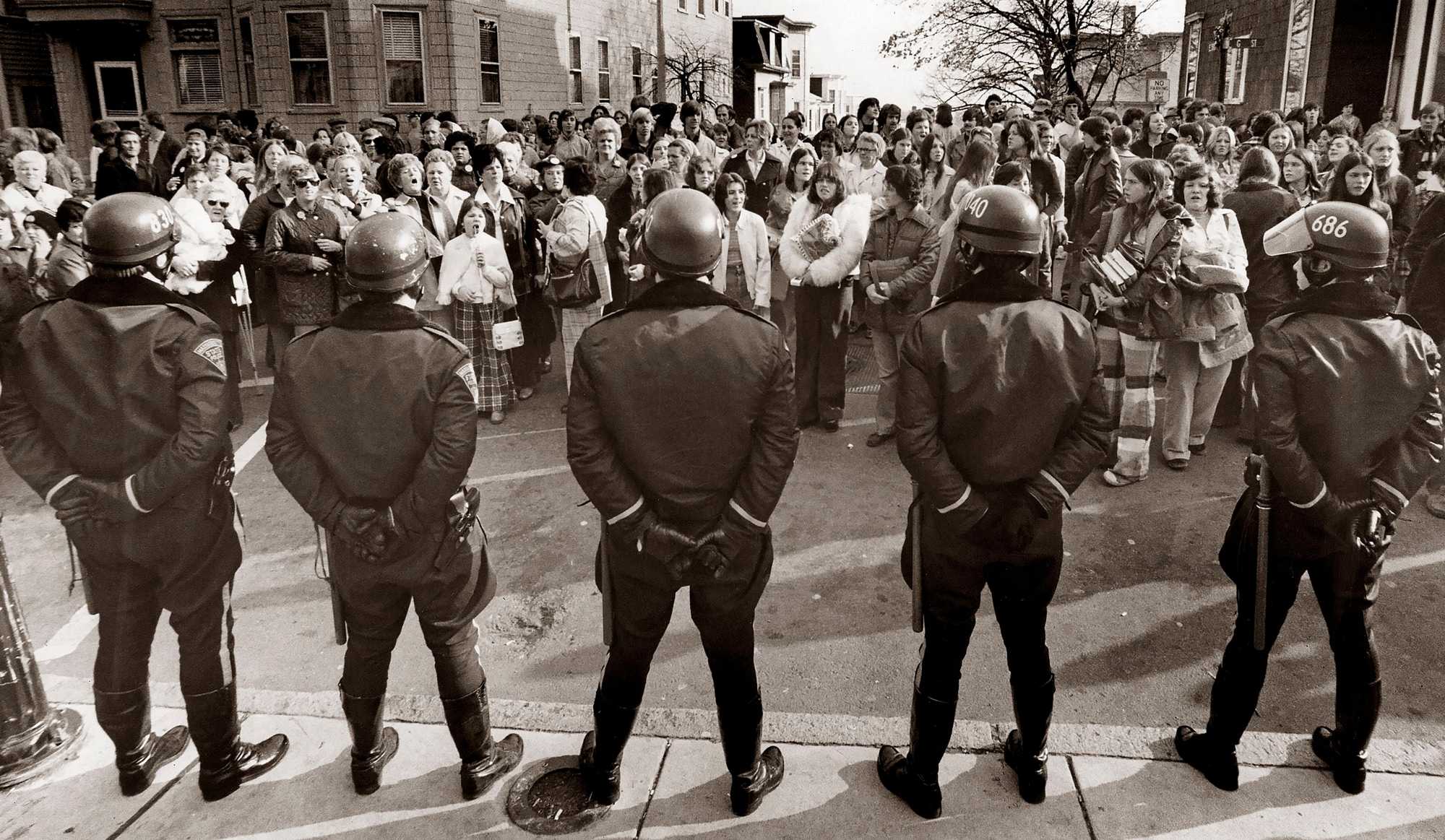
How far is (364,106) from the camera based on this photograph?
65.0 ft

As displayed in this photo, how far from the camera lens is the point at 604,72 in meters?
26.3

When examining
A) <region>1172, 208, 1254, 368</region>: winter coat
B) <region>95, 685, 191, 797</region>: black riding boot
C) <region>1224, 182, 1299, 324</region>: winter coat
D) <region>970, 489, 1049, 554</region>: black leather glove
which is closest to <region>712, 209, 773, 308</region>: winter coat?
<region>1172, 208, 1254, 368</region>: winter coat

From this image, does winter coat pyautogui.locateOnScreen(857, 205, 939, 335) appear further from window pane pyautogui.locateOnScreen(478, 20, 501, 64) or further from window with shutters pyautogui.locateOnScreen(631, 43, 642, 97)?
window with shutters pyautogui.locateOnScreen(631, 43, 642, 97)

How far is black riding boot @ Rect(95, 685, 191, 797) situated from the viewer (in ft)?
11.4

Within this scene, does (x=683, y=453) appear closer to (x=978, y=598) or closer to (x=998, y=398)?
(x=998, y=398)

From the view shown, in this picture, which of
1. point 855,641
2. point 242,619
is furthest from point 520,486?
point 855,641

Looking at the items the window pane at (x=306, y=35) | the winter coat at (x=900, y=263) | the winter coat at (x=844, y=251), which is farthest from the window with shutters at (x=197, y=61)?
the winter coat at (x=900, y=263)

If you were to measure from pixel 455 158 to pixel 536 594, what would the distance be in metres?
5.53

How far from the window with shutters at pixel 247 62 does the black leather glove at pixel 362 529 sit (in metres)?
20.2

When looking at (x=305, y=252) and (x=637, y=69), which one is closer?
(x=305, y=252)

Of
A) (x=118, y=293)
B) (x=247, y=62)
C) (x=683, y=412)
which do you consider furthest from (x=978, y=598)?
(x=247, y=62)

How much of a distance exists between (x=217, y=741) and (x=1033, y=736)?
112 inches

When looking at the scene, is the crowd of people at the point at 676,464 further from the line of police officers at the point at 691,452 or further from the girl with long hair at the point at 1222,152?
the girl with long hair at the point at 1222,152

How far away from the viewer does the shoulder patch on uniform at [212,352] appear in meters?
3.27
